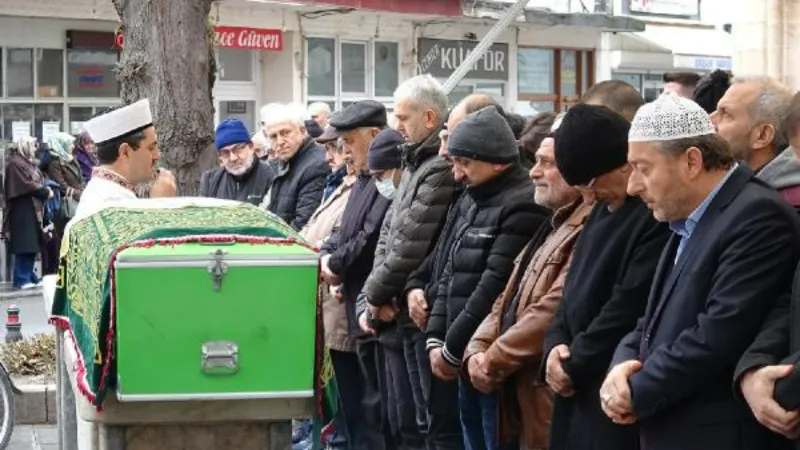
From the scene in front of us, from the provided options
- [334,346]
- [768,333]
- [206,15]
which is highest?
[206,15]

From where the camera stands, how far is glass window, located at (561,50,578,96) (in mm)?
35344

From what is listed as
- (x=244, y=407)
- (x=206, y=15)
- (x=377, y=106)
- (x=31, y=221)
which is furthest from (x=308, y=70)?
(x=244, y=407)

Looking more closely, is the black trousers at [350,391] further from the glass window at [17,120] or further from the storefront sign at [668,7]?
the storefront sign at [668,7]

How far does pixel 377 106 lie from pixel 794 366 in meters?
5.14

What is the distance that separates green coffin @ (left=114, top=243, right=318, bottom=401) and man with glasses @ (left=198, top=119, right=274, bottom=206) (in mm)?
5226

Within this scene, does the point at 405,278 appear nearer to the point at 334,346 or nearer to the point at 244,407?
the point at 334,346

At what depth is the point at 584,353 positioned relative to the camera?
5.67m

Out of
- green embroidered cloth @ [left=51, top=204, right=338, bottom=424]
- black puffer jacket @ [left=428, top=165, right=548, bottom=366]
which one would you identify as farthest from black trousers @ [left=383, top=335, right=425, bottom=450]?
green embroidered cloth @ [left=51, top=204, right=338, bottom=424]

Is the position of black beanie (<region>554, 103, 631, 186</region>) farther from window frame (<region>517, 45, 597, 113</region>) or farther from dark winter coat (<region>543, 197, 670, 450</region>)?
window frame (<region>517, 45, 597, 113</region>)

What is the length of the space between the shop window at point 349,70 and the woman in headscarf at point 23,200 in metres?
9.27

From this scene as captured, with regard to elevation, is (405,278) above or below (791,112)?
below

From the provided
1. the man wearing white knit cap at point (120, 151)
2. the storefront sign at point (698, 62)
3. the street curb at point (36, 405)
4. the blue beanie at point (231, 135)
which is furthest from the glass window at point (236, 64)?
the man wearing white knit cap at point (120, 151)

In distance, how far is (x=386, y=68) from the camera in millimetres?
30672

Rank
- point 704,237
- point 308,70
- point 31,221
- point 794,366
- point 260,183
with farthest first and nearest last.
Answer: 1. point 308,70
2. point 31,221
3. point 260,183
4. point 704,237
5. point 794,366
